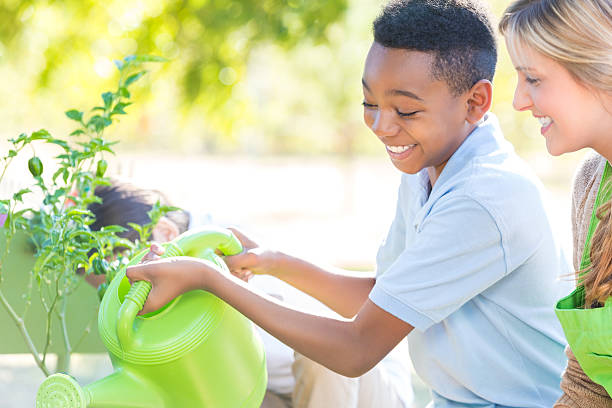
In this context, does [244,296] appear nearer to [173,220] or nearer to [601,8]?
[601,8]

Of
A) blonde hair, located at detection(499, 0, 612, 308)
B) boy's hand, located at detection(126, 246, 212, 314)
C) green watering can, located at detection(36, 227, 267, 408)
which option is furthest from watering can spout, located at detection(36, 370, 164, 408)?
blonde hair, located at detection(499, 0, 612, 308)

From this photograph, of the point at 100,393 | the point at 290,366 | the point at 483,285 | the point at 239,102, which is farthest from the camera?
the point at 239,102

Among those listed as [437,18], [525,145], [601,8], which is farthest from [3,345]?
[525,145]

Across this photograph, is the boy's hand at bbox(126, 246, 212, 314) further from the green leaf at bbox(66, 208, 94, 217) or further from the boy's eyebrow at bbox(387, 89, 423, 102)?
the boy's eyebrow at bbox(387, 89, 423, 102)

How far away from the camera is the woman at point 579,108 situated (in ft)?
A: 4.12

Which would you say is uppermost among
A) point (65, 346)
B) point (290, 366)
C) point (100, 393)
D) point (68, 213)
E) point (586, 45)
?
point (586, 45)

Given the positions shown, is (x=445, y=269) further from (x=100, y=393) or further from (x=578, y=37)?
(x=100, y=393)

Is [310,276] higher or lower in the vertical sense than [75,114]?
lower

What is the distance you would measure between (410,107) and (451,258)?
0.97 ft

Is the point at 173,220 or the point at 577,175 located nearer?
the point at 577,175

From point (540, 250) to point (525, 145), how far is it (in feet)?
24.8

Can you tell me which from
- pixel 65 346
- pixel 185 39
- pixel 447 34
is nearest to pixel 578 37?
pixel 447 34

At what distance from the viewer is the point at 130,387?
124cm

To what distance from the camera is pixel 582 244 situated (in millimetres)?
1438
